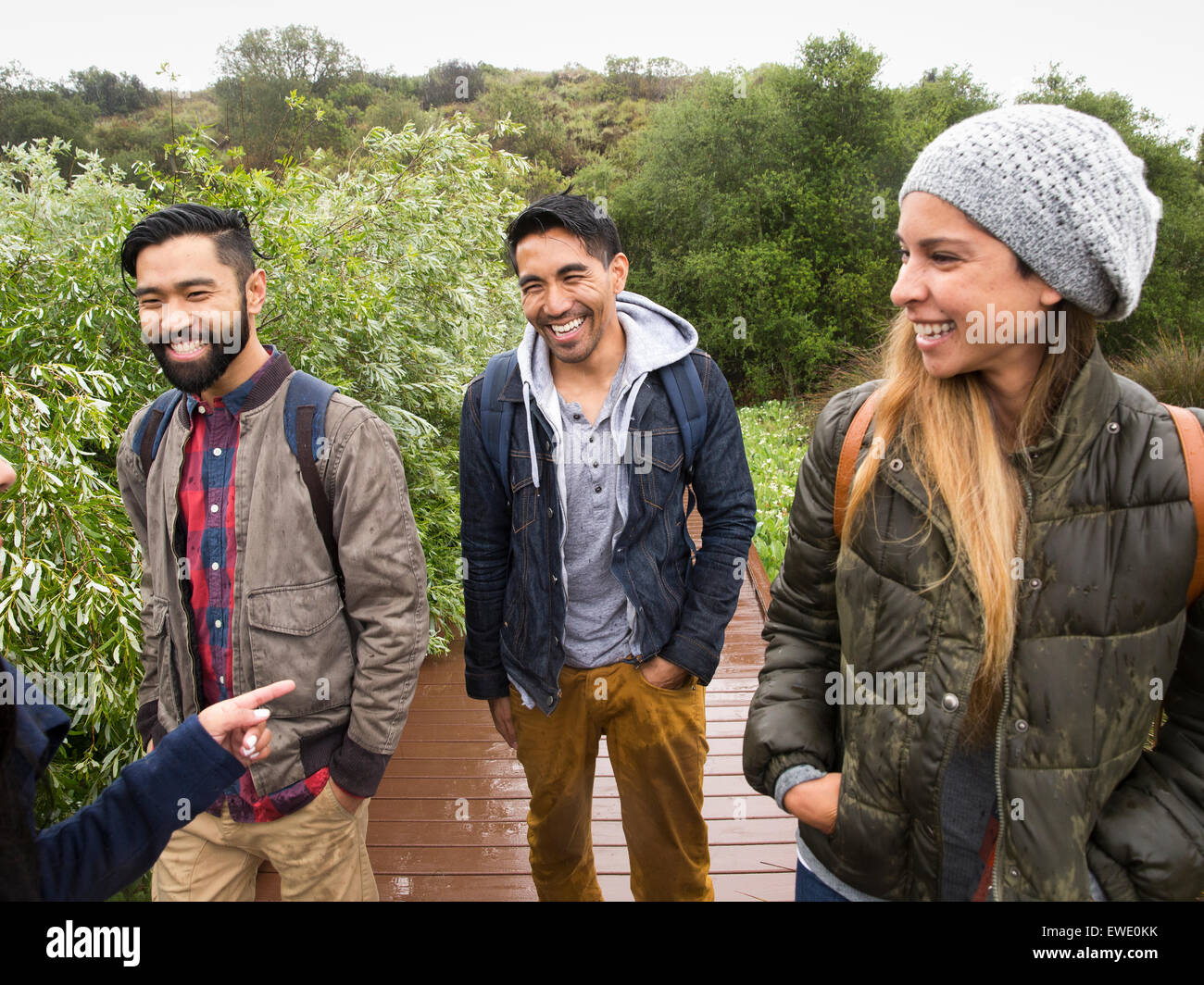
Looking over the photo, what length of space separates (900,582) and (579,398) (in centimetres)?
110

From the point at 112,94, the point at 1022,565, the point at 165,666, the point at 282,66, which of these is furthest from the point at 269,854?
the point at 282,66

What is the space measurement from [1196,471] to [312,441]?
1.66m

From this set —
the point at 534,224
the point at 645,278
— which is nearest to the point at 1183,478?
the point at 534,224

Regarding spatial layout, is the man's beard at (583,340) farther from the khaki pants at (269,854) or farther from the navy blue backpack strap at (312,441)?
the khaki pants at (269,854)

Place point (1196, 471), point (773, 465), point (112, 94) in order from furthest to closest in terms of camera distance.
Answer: point (112, 94) → point (773, 465) → point (1196, 471)

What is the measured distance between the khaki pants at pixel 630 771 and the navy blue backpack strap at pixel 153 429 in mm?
1100

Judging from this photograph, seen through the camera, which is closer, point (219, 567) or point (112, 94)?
point (219, 567)

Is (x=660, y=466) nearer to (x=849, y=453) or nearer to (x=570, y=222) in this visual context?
(x=570, y=222)

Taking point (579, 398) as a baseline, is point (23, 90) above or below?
above

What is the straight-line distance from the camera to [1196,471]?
125 centimetres

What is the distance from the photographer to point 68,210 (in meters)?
4.22

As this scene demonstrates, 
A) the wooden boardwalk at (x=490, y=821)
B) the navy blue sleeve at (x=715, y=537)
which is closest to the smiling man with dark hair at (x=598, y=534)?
the navy blue sleeve at (x=715, y=537)

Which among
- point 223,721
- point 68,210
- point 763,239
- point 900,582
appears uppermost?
point 763,239

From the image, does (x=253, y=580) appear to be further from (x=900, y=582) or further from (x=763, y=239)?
(x=763, y=239)
